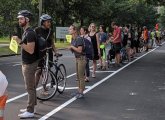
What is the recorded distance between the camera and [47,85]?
11117mm

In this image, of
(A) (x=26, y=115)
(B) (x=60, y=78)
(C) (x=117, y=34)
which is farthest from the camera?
(C) (x=117, y=34)

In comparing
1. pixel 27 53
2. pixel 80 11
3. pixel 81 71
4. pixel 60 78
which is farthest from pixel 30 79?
pixel 80 11

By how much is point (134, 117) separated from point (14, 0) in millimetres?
28790

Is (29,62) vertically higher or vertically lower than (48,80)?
higher

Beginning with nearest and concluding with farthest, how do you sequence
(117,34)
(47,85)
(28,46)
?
(28,46)
(47,85)
(117,34)

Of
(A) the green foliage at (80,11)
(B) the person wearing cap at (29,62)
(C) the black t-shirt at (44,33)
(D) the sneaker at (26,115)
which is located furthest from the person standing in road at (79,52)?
(A) the green foliage at (80,11)

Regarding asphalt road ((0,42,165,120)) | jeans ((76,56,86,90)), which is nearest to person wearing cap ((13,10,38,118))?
asphalt road ((0,42,165,120))

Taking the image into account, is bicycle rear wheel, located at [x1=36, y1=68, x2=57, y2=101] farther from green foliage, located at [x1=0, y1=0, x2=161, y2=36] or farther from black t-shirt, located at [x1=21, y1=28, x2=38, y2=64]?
green foliage, located at [x1=0, y1=0, x2=161, y2=36]

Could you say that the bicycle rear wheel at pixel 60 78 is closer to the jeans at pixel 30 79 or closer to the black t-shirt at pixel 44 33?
the black t-shirt at pixel 44 33

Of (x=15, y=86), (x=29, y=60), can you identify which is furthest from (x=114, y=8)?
(x=29, y=60)

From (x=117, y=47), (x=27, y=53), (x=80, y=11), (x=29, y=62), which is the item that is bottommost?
(x=117, y=47)

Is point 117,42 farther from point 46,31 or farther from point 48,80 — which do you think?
point 48,80

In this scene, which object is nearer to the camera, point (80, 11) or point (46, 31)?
point (46, 31)

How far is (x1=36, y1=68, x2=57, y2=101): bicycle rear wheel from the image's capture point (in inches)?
422
